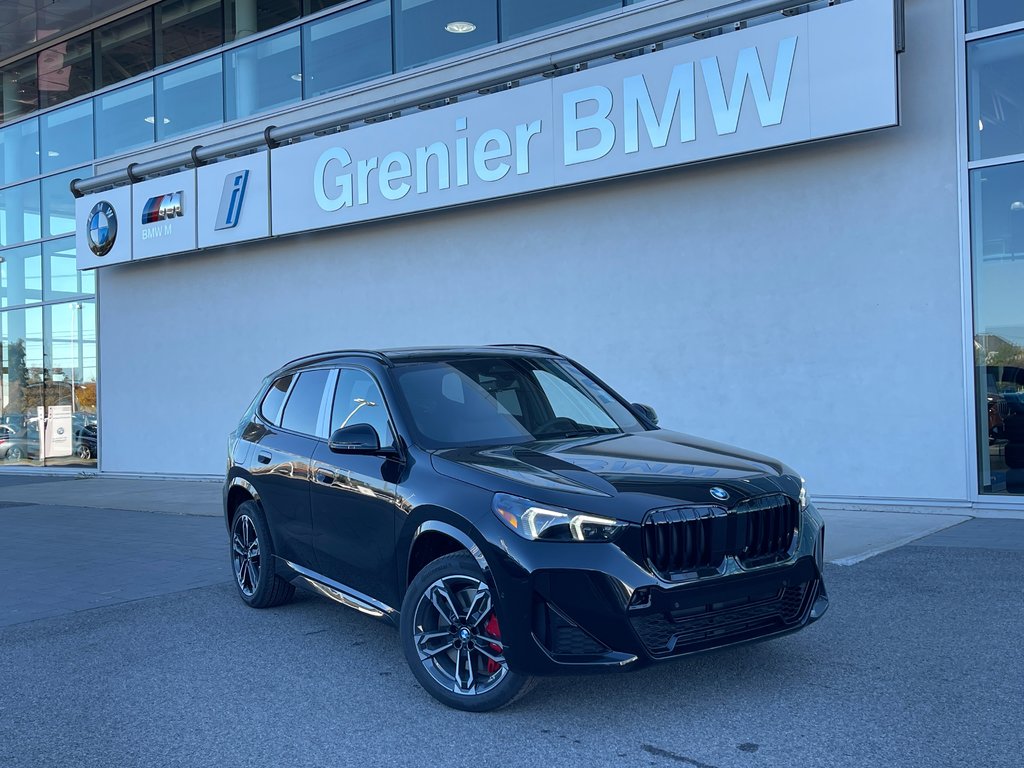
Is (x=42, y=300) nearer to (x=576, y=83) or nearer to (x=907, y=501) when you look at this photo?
(x=576, y=83)

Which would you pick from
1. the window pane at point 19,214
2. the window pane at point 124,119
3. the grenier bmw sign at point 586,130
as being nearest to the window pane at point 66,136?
the window pane at point 124,119

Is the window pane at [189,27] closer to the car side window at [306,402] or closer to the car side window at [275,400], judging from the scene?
the car side window at [275,400]

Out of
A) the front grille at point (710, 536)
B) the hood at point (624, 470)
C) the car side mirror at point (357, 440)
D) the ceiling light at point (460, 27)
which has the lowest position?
the front grille at point (710, 536)

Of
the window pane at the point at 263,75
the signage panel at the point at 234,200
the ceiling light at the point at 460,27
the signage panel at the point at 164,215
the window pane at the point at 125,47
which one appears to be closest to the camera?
the ceiling light at the point at 460,27

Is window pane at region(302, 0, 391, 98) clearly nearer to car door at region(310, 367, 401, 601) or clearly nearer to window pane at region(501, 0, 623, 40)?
window pane at region(501, 0, 623, 40)

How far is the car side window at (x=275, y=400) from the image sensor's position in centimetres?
674

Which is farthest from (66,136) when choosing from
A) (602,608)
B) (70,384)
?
(602,608)

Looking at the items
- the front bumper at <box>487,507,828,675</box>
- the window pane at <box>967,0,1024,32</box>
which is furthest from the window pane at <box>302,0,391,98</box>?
the front bumper at <box>487,507,828,675</box>

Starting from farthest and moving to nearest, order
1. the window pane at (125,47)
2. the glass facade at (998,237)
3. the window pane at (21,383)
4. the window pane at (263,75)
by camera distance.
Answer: the window pane at (21,383) → the window pane at (125,47) → the window pane at (263,75) → the glass facade at (998,237)

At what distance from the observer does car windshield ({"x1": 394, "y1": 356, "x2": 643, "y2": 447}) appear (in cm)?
529

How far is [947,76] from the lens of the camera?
32.6ft

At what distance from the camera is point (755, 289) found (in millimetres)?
11070

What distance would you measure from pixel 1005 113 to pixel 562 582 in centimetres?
817

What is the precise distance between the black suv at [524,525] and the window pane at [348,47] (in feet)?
33.6
